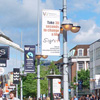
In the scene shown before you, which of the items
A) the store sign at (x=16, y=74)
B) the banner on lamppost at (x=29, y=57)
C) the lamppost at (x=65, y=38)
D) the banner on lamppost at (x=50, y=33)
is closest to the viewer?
the lamppost at (x=65, y=38)

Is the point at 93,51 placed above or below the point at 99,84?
above

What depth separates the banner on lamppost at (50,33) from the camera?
12812mm

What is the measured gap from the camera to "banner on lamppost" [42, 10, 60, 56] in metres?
12.8

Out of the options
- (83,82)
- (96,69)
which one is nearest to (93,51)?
(96,69)

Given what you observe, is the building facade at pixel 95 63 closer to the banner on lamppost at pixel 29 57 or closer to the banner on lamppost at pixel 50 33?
the banner on lamppost at pixel 29 57

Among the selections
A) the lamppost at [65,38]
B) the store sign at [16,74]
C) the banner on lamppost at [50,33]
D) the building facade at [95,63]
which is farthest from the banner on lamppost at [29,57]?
the building facade at [95,63]

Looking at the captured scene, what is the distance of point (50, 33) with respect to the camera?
42.1 ft

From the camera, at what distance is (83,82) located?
90.2 metres

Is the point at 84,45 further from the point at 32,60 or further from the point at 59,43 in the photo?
the point at 59,43

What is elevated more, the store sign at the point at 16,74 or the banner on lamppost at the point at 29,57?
the banner on lamppost at the point at 29,57

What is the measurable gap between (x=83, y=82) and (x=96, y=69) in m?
29.2

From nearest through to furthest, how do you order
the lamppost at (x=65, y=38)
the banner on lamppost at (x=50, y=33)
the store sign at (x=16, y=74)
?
1. the lamppost at (x=65, y=38)
2. the banner on lamppost at (x=50, y=33)
3. the store sign at (x=16, y=74)

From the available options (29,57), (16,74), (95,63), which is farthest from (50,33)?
(95,63)

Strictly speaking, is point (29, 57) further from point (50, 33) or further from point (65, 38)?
point (50, 33)
